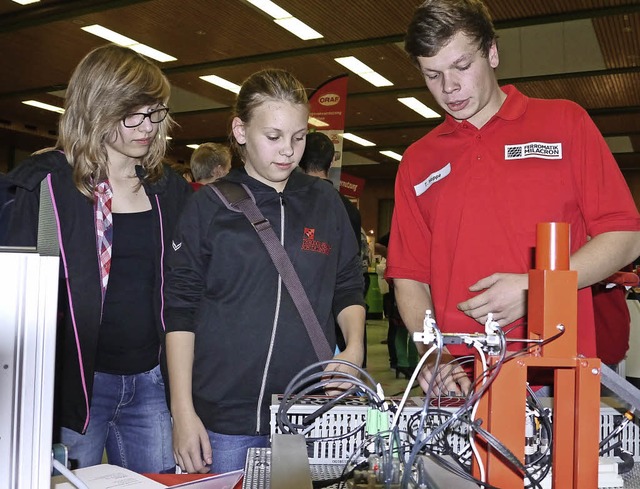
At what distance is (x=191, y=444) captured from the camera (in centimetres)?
141

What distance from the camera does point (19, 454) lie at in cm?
65

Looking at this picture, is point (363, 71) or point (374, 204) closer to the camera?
point (363, 71)

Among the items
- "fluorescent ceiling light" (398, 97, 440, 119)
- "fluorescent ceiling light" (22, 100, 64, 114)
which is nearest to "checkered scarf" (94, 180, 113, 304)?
"fluorescent ceiling light" (398, 97, 440, 119)

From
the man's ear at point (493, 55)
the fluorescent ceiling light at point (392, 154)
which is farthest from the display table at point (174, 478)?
the fluorescent ceiling light at point (392, 154)

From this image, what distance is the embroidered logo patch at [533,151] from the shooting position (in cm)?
142

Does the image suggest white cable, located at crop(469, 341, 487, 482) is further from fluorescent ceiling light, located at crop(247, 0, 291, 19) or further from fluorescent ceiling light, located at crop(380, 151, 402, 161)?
fluorescent ceiling light, located at crop(380, 151, 402, 161)

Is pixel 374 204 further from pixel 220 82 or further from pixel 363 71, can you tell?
pixel 363 71

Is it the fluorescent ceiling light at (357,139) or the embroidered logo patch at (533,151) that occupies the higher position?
the fluorescent ceiling light at (357,139)

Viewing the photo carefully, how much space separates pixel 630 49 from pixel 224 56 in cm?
492

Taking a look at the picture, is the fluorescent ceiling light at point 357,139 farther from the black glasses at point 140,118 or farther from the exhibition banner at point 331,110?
the black glasses at point 140,118

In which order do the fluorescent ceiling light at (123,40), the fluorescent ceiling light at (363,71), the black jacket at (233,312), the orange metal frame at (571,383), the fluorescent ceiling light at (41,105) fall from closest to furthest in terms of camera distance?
the orange metal frame at (571,383), the black jacket at (233,312), the fluorescent ceiling light at (123,40), the fluorescent ceiling light at (363,71), the fluorescent ceiling light at (41,105)

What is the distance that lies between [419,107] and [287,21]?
14.6 ft

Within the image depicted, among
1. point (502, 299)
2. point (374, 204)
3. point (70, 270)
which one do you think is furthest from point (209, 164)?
point (374, 204)

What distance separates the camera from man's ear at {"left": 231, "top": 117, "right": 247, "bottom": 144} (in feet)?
5.31
